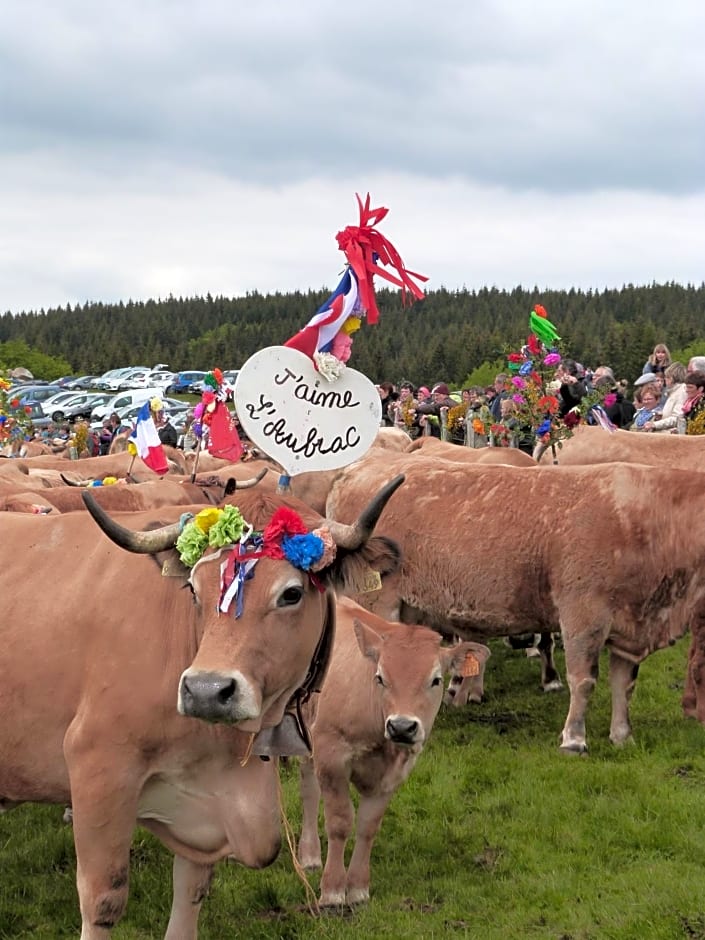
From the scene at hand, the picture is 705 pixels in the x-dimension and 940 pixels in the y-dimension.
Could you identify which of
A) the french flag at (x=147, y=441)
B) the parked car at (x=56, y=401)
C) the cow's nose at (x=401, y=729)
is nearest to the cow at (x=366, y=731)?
the cow's nose at (x=401, y=729)

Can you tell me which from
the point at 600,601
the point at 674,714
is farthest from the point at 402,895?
the point at 674,714

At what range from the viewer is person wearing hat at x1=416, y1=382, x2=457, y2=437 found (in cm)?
2152

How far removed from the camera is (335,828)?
251 inches

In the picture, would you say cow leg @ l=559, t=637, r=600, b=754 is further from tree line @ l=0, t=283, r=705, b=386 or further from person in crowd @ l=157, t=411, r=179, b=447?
tree line @ l=0, t=283, r=705, b=386

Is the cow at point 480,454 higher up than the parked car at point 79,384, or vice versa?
the cow at point 480,454

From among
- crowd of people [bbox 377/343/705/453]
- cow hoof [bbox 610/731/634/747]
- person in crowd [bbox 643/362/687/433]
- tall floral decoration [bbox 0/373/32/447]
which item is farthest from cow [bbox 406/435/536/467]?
tall floral decoration [bbox 0/373/32/447]

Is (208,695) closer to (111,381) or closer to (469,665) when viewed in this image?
(469,665)

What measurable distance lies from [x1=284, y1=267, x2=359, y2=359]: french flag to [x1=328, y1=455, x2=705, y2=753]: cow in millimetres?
4022

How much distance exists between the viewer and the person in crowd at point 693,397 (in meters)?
14.1

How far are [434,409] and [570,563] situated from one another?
1365 centimetres

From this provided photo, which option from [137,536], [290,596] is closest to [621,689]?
[290,596]

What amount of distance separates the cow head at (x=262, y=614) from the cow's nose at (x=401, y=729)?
1306 mm

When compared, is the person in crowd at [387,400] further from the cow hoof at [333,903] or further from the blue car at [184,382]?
the blue car at [184,382]

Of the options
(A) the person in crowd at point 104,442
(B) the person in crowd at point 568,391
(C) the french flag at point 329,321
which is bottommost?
(A) the person in crowd at point 104,442
